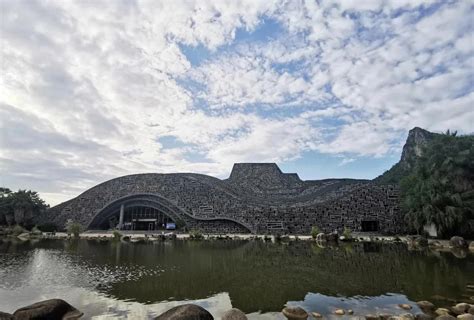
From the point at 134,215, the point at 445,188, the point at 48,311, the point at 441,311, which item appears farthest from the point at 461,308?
the point at 134,215

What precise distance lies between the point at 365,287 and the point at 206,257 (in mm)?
11949

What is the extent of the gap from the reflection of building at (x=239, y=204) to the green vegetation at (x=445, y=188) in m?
7.50

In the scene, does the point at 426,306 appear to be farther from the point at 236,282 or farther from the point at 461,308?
the point at 236,282

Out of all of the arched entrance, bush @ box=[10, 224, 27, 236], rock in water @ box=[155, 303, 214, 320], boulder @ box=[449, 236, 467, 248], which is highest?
the arched entrance

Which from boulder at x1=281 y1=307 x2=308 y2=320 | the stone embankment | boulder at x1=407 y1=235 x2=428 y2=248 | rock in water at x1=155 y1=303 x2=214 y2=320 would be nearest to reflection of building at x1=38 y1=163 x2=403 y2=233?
boulder at x1=407 y1=235 x2=428 y2=248

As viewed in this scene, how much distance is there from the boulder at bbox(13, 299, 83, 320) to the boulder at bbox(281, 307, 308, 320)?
21.6 feet

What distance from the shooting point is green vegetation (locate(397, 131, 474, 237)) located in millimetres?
29469

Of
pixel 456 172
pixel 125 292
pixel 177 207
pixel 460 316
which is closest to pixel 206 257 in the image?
pixel 125 292

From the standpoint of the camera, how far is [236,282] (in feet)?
49.9

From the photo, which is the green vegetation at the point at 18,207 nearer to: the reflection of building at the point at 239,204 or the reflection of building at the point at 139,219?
the reflection of building at the point at 239,204

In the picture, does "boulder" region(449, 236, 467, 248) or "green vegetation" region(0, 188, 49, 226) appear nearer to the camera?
"boulder" region(449, 236, 467, 248)

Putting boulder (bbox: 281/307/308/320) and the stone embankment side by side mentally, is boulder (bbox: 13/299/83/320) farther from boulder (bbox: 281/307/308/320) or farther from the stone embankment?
boulder (bbox: 281/307/308/320)

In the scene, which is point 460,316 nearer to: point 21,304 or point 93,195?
point 21,304

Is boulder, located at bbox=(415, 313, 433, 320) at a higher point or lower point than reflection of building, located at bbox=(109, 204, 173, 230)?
lower
